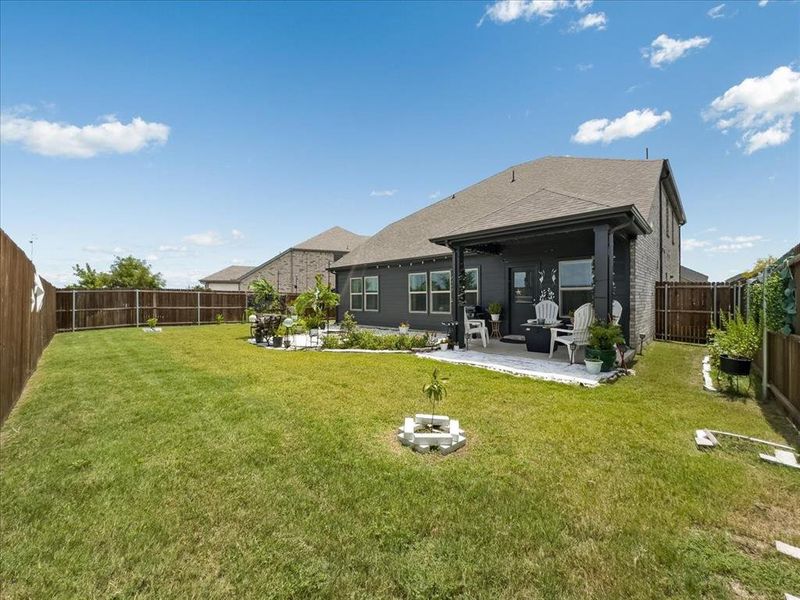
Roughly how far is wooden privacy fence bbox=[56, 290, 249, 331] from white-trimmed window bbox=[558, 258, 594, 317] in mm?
16154

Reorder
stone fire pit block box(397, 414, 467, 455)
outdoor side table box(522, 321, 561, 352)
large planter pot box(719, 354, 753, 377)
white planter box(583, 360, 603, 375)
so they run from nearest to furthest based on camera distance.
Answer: stone fire pit block box(397, 414, 467, 455)
large planter pot box(719, 354, 753, 377)
white planter box(583, 360, 603, 375)
outdoor side table box(522, 321, 561, 352)

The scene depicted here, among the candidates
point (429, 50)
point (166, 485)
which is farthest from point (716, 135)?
point (166, 485)

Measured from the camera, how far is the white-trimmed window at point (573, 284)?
937cm

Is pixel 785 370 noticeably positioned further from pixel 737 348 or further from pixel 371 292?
pixel 371 292

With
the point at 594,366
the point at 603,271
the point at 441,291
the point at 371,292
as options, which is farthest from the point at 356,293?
the point at 594,366

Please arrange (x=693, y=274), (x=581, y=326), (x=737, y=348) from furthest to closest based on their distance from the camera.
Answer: (x=693, y=274) < (x=581, y=326) < (x=737, y=348)

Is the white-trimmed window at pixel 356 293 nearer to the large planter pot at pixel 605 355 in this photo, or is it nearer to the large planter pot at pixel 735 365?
the large planter pot at pixel 605 355

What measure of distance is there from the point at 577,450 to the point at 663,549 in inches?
51.4

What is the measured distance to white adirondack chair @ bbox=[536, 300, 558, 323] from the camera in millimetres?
9383

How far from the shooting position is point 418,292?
13.2m

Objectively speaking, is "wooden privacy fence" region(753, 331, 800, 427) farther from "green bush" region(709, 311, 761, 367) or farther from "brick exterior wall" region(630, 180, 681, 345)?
"brick exterior wall" region(630, 180, 681, 345)

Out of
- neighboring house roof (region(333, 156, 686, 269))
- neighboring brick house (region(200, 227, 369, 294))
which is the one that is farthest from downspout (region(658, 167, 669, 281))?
neighboring brick house (region(200, 227, 369, 294))

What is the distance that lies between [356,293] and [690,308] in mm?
11660

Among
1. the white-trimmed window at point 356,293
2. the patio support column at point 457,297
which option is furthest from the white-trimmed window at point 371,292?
the patio support column at point 457,297
